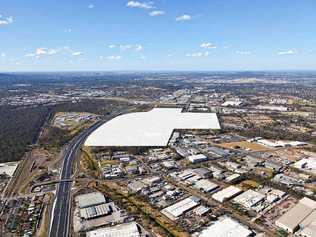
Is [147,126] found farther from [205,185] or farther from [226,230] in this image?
[226,230]

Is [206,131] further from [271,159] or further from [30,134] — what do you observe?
[30,134]

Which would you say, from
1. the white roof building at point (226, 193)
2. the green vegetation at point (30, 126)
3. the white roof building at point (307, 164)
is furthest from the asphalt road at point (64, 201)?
the white roof building at point (307, 164)

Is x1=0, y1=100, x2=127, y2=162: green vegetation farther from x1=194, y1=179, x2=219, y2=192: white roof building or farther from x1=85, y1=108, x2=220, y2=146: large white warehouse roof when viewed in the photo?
x1=194, y1=179, x2=219, y2=192: white roof building

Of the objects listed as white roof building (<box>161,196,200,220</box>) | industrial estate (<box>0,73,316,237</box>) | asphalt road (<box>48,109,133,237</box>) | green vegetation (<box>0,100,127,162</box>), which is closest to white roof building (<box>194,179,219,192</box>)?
industrial estate (<box>0,73,316,237</box>)

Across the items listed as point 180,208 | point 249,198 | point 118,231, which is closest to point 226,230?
point 180,208

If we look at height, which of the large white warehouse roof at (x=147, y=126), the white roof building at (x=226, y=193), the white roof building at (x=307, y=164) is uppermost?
the large white warehouse roof at (x=147, y=126)

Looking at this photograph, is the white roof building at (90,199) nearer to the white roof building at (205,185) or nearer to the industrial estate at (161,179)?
the industrial estate at (161,179)

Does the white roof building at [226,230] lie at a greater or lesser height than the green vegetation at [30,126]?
lesser

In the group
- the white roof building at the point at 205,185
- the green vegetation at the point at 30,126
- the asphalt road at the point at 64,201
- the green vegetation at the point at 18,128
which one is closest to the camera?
the asphalt road at the point at 64,201
